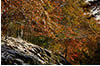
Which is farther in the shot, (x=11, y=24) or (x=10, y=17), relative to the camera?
(x=11, y=24)

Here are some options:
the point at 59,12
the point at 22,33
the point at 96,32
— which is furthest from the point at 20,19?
the point at 96,32

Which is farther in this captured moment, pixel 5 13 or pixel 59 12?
pixel 59 12

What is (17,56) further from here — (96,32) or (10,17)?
(96,32)

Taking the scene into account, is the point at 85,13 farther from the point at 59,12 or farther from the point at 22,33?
the point at 22,33

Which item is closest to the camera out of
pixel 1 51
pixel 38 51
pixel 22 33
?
pixel 1 51

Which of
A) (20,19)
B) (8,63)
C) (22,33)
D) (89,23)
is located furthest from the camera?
(89,23)

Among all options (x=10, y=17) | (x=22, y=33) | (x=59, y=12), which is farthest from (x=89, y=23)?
(x=10, y=17)

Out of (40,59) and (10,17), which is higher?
(10,17)

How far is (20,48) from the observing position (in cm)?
458

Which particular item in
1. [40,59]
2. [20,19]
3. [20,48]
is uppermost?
[20,19]

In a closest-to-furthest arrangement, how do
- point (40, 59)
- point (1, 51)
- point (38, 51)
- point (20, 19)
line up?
point (1, 51) → point (40, 59) → point (38, 51) → point (20, 19)

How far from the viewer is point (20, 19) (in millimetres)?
8688

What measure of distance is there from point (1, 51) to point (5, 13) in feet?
15.0

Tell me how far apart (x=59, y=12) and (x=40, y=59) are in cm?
697
